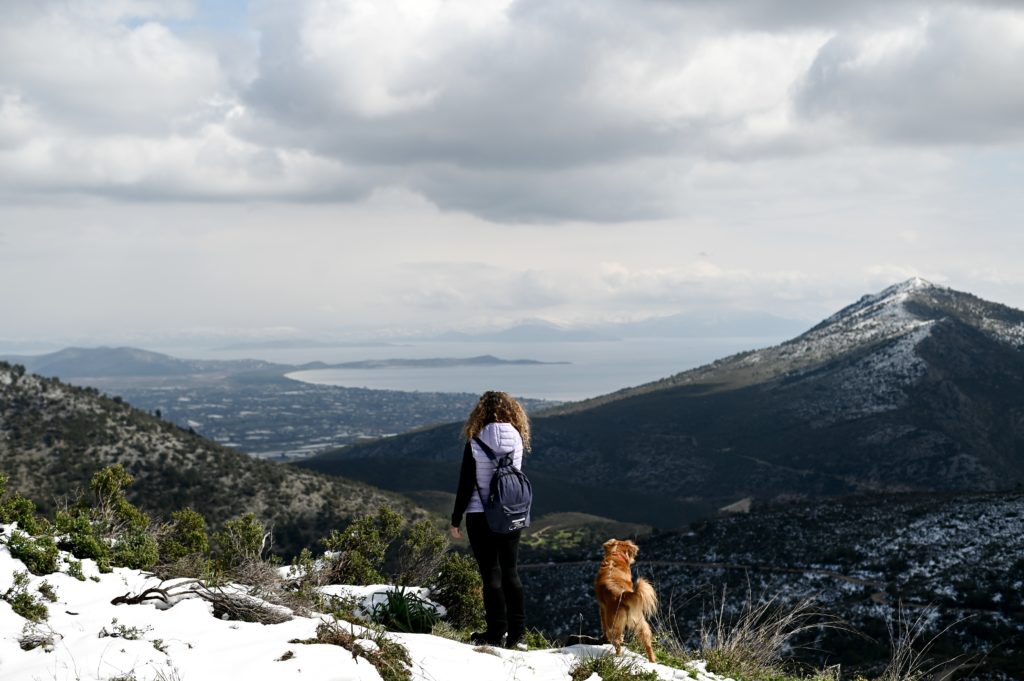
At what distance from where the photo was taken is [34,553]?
713 centimetres

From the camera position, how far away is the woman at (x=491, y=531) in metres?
7.28

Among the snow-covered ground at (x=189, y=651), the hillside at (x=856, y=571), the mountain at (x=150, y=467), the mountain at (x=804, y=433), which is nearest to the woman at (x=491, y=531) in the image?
the snow-covered ground at (x=189, y=651)

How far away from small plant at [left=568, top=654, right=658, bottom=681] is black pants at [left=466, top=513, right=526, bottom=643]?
94 centimetres

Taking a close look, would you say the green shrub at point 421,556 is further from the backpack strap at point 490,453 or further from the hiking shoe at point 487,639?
the backpack strap at point 490,453

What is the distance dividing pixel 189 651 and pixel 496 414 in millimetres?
3149

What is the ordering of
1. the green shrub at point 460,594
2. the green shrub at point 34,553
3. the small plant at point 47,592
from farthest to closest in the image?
the green shrub at point 460,594, the green shrub at point 34,553, the small plant at point 47,592

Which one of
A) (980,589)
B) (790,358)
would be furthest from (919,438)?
(980,589)

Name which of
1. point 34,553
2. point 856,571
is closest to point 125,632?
point 34,553

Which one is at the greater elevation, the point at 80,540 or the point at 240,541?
the point at 80,540

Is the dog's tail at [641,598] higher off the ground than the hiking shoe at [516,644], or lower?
higher

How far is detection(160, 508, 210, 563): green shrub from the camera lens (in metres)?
10.0

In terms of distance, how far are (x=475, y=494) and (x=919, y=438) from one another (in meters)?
87.6

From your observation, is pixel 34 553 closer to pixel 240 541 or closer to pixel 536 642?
pixel 240 541

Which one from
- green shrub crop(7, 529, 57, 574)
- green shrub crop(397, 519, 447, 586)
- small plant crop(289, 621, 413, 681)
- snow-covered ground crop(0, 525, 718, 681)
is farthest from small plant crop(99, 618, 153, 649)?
green shrub crop(397, 519, 447, 586)
